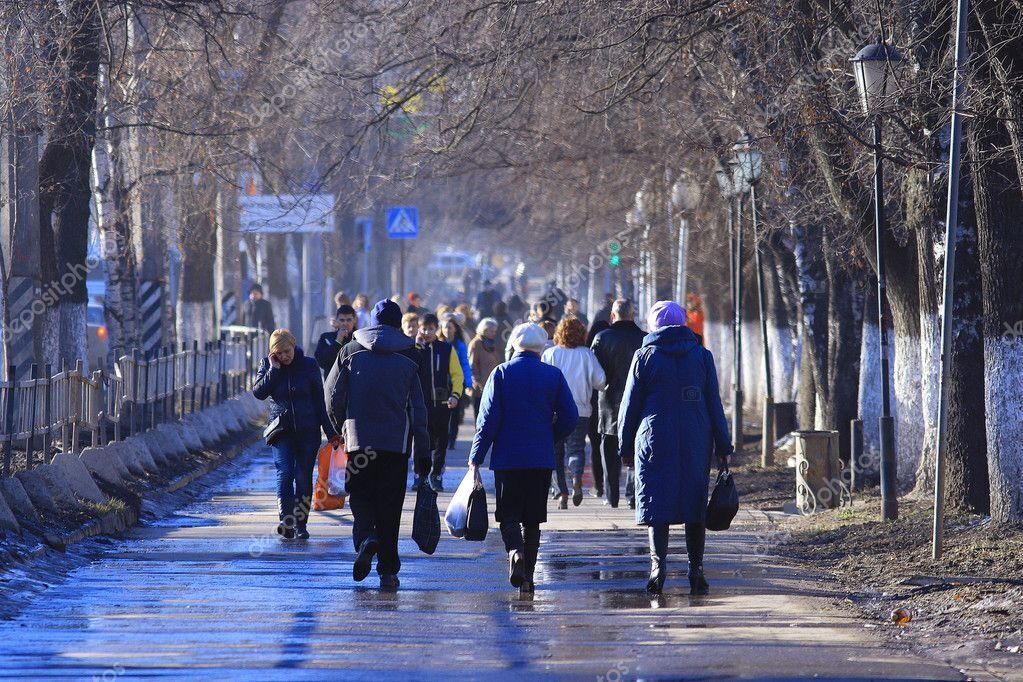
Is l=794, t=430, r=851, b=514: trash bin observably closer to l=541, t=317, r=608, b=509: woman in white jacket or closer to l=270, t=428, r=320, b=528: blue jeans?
l=541, t=317, r=608, b=509: woman in white jacket

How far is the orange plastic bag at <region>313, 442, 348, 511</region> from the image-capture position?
1270 cm

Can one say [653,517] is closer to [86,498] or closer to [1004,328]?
[1004,328]

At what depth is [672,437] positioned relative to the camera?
31.6ft

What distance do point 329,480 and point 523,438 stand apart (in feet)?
10.9

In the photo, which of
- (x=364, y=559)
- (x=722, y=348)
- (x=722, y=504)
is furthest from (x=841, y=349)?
(x=722, y=348)

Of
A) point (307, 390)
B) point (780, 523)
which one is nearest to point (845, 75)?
point (780, 523)

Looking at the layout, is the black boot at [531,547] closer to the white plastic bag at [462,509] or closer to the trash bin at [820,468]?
the white plastic bag at [462,509]

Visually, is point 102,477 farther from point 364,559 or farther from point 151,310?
point 151,310

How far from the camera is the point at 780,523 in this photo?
545 inches

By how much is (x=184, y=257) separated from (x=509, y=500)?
18.1 metres

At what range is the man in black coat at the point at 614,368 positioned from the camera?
14555mm

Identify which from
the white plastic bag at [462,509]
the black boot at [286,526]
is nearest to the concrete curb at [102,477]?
the black boot at [286,526]

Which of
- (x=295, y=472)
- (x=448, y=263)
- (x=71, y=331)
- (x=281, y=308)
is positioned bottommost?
(x=295, y=472)

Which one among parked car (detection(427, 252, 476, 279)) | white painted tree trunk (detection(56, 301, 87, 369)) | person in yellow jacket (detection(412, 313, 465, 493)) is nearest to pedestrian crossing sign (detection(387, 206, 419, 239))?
white painted tree trunk (detection(56, 301, 87, 369))
